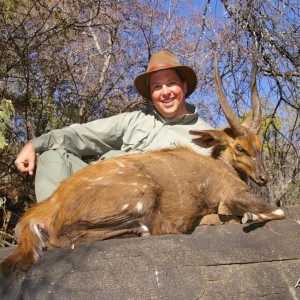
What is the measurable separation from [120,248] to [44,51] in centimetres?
518

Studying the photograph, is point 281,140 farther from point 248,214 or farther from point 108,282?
point 108,282

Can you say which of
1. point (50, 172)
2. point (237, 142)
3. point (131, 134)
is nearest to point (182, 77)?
point (131, 134)

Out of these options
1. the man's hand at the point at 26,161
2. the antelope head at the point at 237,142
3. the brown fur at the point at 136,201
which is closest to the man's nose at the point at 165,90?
the antelope head at the point at 237,142

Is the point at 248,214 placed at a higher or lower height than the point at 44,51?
lower

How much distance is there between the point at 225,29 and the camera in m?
6.45

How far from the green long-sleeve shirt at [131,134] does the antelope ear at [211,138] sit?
0.48ft

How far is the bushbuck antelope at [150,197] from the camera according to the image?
3.50 meters

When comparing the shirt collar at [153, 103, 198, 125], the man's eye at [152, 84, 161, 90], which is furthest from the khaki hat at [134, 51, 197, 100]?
the shirt collar at [153, 103, 198, 125]

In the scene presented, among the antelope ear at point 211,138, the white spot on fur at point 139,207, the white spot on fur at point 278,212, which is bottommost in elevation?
the white spot on fur at point 278,212

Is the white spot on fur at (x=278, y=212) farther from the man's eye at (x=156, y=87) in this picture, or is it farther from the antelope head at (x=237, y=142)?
the man's eye at (x=156, y=87)

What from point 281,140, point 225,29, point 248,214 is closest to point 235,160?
point 248,214

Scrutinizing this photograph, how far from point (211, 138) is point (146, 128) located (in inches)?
25.8

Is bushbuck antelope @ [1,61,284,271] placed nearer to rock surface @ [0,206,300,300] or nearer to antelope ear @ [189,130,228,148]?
antelope ear @ [189,130,228,148]

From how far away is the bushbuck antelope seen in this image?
3.50 meters
